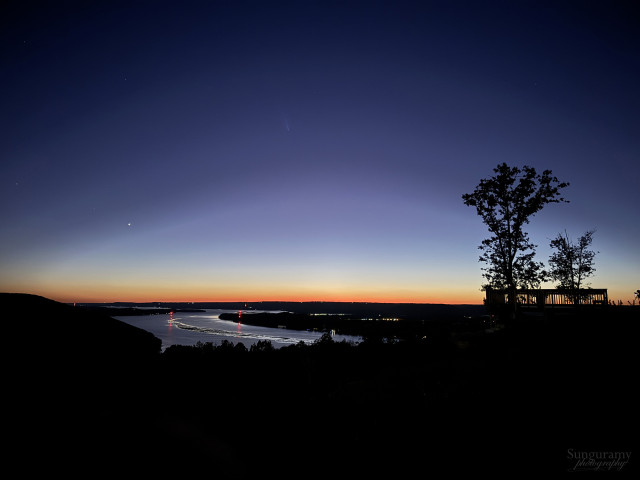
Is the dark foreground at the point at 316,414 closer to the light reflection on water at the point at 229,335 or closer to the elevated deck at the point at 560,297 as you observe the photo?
the elevated deck at the point at 560,297

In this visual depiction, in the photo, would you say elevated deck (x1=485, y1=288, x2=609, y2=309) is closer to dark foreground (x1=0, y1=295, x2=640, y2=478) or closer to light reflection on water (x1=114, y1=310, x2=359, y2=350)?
dark foreground (x1=0, y1=295, x2=640, y2=478)

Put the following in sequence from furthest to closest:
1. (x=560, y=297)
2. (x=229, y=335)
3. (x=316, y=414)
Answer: (x=229, y=335) → (x=560, y=297) → (x=316, y=414)

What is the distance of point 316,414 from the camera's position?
902 centimetres

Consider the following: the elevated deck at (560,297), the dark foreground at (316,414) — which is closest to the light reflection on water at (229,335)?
the dark foreground at (316,414)

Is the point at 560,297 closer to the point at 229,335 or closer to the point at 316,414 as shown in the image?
the point at 316,414

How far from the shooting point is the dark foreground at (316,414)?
13.7 ft

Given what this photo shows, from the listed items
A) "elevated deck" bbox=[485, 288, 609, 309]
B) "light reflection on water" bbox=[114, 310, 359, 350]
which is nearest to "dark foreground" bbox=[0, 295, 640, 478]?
"elevated deck" bbox=[485, 288, 609, 309]

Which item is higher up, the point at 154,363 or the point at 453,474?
the point at 154,363

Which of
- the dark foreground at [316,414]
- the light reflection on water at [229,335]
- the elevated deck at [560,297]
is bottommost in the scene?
the light reflection on water at [229,335]

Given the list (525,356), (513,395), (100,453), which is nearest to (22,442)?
(100,453)

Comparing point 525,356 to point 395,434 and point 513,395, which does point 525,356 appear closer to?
point 513,395

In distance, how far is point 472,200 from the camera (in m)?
22.1

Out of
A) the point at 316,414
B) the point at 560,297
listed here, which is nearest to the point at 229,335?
the point at 560,297

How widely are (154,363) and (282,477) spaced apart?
335cm
